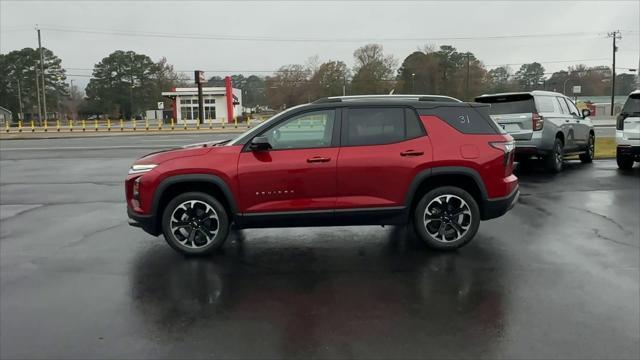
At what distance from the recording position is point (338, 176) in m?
5.72

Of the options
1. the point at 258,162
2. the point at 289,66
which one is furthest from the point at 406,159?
the point at 289,66

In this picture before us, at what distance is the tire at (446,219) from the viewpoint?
19.3 ft

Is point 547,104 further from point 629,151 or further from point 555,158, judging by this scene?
point 629,151

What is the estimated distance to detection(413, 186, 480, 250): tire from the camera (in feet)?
19.3

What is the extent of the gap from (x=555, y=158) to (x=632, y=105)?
1860 mm

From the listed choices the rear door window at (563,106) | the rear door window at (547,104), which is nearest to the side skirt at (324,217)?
the rear door window at (547,104)

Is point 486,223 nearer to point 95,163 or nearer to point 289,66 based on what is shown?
point 95,163

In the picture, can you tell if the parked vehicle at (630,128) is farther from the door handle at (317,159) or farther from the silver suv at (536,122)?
the door handle at (317,159)

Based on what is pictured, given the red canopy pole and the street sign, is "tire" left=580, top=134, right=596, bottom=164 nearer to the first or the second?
the street sign

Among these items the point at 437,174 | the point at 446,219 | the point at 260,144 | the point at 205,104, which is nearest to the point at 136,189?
the point at 260,144

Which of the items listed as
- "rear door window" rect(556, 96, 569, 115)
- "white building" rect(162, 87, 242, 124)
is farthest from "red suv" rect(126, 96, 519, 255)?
"white building" rect(162, 87, 242, 124)

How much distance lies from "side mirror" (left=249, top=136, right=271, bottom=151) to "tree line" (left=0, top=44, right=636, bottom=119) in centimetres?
7019

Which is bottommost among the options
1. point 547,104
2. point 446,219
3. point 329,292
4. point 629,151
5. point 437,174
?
point 329,292

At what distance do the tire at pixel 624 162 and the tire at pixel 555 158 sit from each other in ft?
4.09
